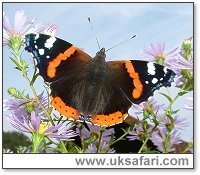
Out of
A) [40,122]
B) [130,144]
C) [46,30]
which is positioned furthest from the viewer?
[130,144]

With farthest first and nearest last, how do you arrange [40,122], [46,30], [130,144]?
[130,144] → [46,30] → [40,122]

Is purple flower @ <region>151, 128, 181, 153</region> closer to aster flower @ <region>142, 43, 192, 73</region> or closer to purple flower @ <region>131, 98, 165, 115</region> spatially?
purple flower @ <region>131, 98, 165, 115</region>

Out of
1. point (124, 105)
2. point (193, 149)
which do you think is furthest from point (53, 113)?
point (193, 149)

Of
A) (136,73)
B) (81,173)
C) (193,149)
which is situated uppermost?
(136,73)

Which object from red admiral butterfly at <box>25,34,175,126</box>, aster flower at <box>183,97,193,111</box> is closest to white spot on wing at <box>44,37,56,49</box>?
red admiral butterfly at <box>25,34,175,126</box>

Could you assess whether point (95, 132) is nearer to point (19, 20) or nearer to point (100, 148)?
point (100, 148)

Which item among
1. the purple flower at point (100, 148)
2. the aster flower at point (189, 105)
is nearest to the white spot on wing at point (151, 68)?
the aster flower at point (189, 105)

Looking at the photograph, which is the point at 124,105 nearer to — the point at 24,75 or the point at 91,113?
the point at 91,113

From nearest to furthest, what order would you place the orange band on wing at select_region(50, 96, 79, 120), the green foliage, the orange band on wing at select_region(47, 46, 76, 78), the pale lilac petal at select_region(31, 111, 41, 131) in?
1. the pale lilac petal at select_region(31, 111, 41, 131)
2. the orange band on wing at select_region(50, 96, 79, 120)
3. the orange band on wing at select_region(47, 46, 76, 78)
4. the green foliage
